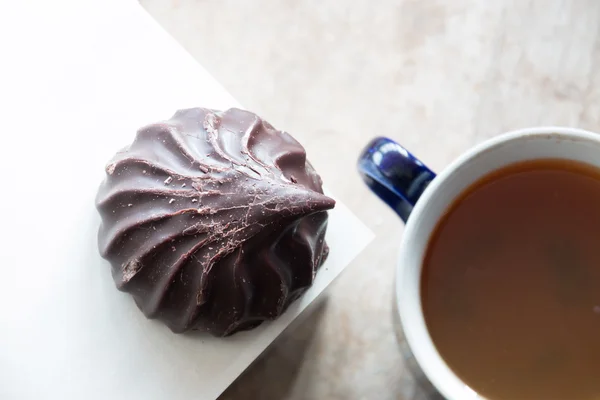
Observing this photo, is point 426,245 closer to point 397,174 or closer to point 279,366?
point 397,174

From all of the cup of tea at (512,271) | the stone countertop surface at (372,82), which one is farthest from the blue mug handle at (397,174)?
the stone countertop surface at (372,82)

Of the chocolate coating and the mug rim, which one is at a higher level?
the chocolate coating

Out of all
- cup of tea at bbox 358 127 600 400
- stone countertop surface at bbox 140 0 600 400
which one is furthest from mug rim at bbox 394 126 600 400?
stone countertop surface at bbox 140 0 600 400

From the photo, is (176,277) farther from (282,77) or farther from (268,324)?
(282,77)

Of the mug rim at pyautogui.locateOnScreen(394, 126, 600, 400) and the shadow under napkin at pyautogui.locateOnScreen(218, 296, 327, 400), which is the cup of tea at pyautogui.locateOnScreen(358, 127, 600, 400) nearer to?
the mug rim at pyautogui.locateOnScreen(394, 126, 600, 400)

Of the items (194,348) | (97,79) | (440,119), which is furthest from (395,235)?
(97,79)

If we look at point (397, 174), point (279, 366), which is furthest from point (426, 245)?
point (279, 366)

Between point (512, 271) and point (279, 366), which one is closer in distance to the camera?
point (512, 271)
